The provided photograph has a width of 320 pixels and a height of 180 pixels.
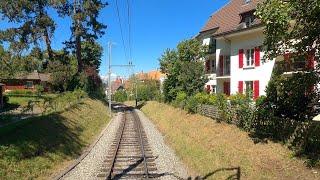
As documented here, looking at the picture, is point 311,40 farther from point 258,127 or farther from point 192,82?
point 192,82

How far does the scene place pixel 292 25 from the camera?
15.9 m

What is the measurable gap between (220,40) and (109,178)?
103ft

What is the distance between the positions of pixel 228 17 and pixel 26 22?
77.3ft

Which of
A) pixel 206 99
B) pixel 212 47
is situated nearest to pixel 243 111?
pixel 206 99

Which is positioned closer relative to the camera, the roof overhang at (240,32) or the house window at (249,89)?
Answer: the house window at (249,89)

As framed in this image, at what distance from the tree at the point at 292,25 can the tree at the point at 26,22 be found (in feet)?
131

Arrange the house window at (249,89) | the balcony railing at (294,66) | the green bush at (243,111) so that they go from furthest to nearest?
the house window at (249,89) → the green bush at (243,111) → the balcony railing at (294,66)

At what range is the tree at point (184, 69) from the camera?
42750 millimetres

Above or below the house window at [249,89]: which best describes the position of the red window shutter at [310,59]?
above

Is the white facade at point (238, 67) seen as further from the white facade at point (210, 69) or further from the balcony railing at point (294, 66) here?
the balcony railing at point (294, 66)

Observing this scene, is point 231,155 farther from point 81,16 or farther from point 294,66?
point 81,16

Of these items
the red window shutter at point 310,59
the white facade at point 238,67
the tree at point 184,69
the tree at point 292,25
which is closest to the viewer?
the tree at point 292,25

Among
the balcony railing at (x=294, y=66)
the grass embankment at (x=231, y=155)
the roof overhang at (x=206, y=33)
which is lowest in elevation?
the grass embankment at (x=231, y=155)

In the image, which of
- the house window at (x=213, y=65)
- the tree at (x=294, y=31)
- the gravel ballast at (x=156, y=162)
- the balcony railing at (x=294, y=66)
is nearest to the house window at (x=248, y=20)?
the house window at (x=213, y=65)
